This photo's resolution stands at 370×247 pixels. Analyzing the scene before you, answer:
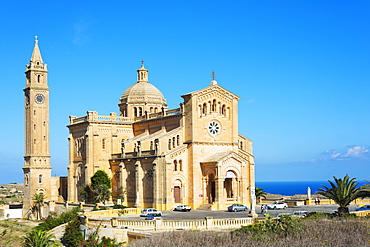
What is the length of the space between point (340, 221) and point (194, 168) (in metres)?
27.9

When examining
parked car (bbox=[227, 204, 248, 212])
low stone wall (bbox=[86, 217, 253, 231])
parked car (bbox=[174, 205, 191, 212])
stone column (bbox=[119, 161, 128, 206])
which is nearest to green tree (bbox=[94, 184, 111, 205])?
stone column (bbox=[119, 161, 128, 206])

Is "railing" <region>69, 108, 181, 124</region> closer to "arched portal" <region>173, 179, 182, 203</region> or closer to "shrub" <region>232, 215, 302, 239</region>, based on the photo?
"arched portal" <region>173, 179, 182, 203</region>

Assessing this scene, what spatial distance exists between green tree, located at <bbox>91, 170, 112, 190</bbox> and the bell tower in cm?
966

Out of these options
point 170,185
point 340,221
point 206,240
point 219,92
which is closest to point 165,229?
point 206,240

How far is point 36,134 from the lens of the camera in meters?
78.4

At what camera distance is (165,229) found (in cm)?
4106

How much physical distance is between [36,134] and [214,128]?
2690 cm

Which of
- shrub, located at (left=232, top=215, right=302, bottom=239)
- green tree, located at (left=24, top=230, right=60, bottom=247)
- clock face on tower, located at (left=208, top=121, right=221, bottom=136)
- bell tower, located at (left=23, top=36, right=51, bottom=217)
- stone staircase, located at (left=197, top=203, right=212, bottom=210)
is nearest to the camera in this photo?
shrub, located at (left=232, top=215, right=302, bottom=239)

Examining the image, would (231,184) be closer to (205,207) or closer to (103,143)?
(205,207)

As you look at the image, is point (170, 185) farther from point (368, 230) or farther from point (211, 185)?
point (368, 230)

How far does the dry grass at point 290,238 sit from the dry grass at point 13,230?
26.9m

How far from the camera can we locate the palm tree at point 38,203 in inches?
2958

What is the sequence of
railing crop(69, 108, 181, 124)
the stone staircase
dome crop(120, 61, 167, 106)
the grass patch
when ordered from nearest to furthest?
the grass patch, the stone staircase, railing crop(69, 108, 181, 124), dome crop(120, 61, 167, 106)

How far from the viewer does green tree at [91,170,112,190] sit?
235ft
